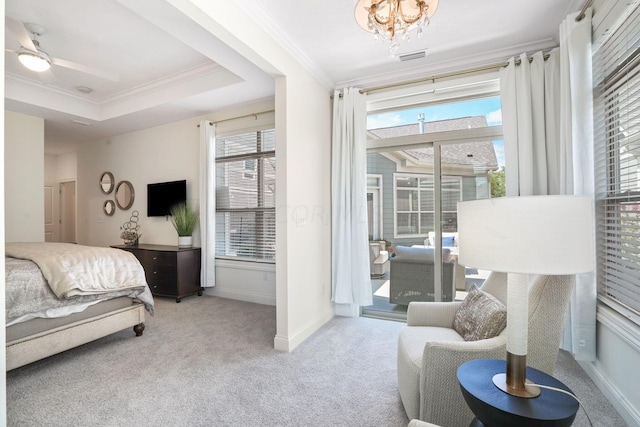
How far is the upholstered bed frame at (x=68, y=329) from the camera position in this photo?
7.09ft

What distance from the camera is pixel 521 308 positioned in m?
1.26

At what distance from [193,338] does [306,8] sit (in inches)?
119

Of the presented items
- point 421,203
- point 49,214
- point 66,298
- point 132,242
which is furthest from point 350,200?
point 49,214

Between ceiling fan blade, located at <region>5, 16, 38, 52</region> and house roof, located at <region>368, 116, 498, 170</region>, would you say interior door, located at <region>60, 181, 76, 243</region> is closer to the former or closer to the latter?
ceiling fan blade, located at <region>5, 16, 38, 52</region>

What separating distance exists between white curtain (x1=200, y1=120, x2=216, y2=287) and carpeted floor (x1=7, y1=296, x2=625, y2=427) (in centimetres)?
120

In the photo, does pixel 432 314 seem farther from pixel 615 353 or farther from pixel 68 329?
pixel 68 329

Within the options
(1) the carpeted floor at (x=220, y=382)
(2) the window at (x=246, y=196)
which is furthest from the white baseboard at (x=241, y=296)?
(1) the carpeted floor at (x=220, y=382)

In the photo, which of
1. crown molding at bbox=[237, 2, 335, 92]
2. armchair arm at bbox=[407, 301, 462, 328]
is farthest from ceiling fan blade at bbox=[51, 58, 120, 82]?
armchair arm at bbox=[407, 301, 462, 328]

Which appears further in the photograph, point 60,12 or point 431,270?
point 431,270

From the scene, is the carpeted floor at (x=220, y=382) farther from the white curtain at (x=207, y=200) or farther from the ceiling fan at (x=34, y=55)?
the ceiling fan at (x=34, y=55)

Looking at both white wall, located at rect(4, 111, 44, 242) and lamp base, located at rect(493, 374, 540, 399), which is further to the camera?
white wall, located at rect(4, 111, 44, 242)

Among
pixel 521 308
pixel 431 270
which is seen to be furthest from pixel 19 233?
pixel 521 308

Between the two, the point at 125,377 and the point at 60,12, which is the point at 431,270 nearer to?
the point at 125,377

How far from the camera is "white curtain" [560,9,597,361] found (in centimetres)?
214
